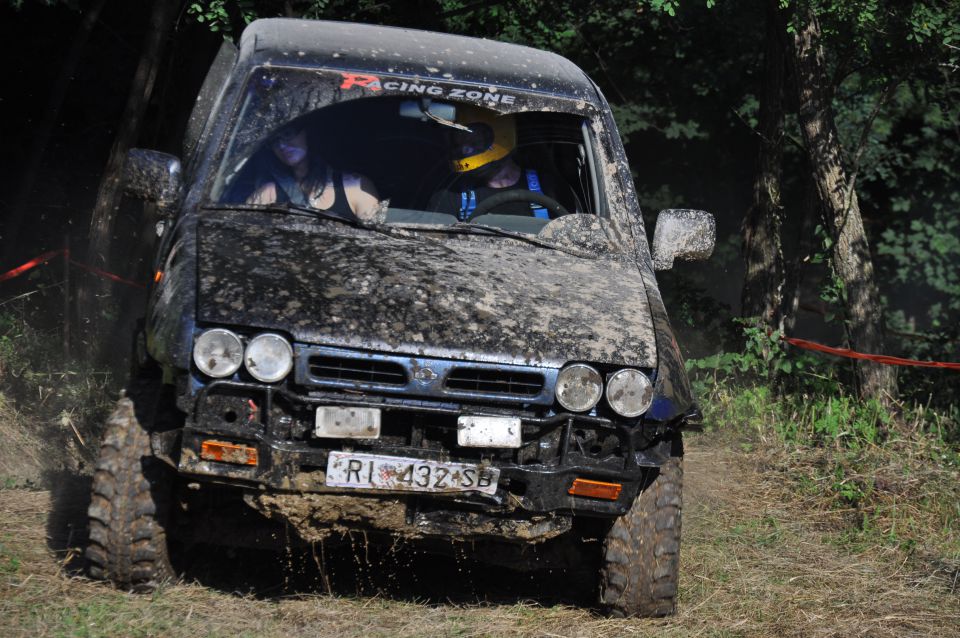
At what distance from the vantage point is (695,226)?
5254 mm

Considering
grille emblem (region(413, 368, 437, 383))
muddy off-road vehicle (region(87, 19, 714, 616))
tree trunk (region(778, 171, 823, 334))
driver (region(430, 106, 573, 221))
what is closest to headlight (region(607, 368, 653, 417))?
muddy off-road vehicle (region(87, 19, 714, 616))

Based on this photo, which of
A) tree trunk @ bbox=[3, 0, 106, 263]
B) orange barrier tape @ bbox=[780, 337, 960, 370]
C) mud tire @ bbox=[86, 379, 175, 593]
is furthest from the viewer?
tree trunk @ bbox=[3, 0, 106, 263]

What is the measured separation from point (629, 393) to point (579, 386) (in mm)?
167

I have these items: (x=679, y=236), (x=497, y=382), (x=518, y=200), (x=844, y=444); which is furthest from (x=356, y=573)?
(x=844, y=444)

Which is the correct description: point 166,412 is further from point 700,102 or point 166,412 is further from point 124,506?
point 700,102

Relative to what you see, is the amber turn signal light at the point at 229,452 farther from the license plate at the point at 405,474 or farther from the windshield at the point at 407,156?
the windshield at the point at 407,156

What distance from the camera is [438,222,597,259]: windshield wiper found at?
4.81 metres

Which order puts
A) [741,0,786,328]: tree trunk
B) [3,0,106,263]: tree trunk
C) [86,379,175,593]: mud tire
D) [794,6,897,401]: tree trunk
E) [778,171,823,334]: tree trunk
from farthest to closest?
[3,0,106,263]: tree trunk < [778,171,823,334]: tree trunk < [741,0,786,328]: tree trunk < [794,6,897,401]: tree trunk < [86,379,175,593]: mud tire

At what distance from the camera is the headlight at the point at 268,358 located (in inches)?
150

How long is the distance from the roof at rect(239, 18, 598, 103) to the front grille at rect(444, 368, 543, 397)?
1.78 metres

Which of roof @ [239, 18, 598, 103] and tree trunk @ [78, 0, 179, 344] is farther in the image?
tree trunk @ [78, 0, 179, 344]

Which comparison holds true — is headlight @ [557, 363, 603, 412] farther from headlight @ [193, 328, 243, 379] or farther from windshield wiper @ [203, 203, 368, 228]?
windshield wiper @ [203, 203, 368, 228]

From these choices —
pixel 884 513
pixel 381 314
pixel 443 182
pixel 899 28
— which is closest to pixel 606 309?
pixel 381 314

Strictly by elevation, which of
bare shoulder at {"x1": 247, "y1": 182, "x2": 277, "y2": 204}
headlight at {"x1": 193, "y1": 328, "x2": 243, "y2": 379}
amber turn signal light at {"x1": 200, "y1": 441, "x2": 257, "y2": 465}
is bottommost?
amber turn signal light at {"x1": 200, "y1": 441, "x2": 257, "y2": 465}
